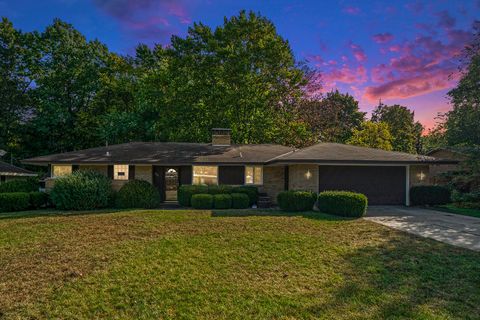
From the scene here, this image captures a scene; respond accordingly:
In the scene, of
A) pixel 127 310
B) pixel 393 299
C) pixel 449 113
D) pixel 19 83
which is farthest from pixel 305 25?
pixel 19 83

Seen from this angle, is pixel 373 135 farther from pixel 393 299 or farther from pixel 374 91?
pixel 393 299

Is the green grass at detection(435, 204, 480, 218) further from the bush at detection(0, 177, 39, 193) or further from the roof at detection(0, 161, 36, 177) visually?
the roof at detection(0, 161, 36, 177)

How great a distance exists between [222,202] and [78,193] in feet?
25.6

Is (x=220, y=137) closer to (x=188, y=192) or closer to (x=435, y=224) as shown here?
(x=188, y=192)

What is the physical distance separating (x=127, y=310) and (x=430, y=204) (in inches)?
705

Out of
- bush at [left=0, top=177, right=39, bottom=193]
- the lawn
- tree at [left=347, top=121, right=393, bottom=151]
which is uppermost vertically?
tree at [left=347, top=121, right=393, bottom=151]

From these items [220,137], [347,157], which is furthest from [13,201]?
[347,157]

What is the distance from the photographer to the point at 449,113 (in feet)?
50.5

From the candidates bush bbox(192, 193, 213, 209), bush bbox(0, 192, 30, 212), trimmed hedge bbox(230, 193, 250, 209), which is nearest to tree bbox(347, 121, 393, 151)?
trimmed hedge bbox(230, 193, 250, 209)

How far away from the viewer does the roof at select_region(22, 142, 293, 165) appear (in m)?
18.0

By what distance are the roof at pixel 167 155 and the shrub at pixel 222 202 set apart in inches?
128

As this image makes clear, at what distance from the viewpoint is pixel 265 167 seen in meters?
→ 18.8

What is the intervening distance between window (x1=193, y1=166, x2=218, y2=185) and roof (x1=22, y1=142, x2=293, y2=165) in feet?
2.32

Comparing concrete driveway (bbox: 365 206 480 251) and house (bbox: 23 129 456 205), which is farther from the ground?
house (bbox: 23 129 456 205)
